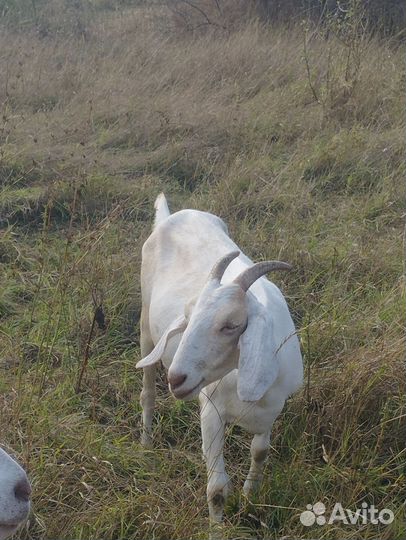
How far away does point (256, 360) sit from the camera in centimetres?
275

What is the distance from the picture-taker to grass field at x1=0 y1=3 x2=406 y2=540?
3.19 m

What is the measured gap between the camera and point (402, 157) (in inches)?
245

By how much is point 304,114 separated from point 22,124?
2.39m

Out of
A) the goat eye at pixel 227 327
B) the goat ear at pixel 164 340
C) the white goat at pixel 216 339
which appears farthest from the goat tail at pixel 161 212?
the goat eye at pixel 227 327

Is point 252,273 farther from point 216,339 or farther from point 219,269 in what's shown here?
point 216,339

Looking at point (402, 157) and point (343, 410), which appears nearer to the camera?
point (343, 410)

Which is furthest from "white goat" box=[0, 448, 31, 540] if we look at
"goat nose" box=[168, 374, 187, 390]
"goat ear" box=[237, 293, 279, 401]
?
"goat ear" box=[237, 293, 279, 401]

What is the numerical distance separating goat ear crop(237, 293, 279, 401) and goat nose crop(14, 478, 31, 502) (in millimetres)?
780

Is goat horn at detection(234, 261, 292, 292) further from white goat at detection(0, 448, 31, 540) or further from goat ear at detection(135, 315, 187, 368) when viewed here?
white goat at detection(0, 448, 31, 540)

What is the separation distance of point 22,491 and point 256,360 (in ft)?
2.87

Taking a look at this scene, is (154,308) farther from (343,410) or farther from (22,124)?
(22,124)

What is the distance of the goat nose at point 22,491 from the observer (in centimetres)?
228

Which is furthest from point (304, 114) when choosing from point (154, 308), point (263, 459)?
point (263, 459)

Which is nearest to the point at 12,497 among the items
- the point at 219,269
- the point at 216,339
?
the point at 216,339
